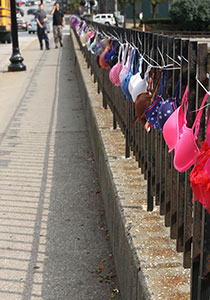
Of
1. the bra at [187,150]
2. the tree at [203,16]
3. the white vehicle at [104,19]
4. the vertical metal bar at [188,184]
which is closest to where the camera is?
the bra at [187,150]

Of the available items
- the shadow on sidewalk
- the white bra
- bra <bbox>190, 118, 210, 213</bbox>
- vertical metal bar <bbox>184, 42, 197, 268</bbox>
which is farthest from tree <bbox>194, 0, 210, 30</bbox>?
bra <bbox>190, 118, 210, 213</bbox>

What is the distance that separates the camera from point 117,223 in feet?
13.1

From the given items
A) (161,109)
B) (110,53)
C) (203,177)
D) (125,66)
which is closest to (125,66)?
(125,66)

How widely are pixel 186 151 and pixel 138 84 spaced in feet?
5.76

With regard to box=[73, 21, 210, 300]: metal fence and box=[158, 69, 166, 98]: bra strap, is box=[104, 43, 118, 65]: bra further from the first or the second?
box=[158, 69, 166, 98]: bra strap

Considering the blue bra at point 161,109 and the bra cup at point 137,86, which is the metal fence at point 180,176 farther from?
the bra cup at point 137,86

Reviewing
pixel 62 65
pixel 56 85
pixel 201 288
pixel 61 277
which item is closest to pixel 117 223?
pixel 61 277

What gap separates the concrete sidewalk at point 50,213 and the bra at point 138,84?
1.28 meters

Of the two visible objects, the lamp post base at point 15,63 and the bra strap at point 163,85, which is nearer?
the bra strap at point 163,85

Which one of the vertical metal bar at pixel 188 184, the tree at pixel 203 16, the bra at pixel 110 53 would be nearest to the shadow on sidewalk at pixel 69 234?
the vertical metal bar at pixel 188 184

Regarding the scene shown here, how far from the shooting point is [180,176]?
3066mm

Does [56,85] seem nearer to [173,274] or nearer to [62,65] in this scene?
[62,65]

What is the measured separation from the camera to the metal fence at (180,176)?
254cm

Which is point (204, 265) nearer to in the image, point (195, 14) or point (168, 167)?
point (168, 167)
